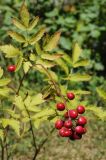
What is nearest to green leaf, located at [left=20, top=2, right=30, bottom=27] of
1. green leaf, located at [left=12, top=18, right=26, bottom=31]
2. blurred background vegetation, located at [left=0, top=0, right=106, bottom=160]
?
green leaf, located at [left=12, top=18, right=26, bottom=31]

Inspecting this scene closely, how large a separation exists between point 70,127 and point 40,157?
2.57 meters

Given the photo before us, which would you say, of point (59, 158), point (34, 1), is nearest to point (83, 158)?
point (59, 158)

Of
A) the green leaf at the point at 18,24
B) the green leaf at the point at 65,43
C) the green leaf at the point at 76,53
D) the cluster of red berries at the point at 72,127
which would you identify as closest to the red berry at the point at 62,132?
the cluster of red berries at the point at 72,127

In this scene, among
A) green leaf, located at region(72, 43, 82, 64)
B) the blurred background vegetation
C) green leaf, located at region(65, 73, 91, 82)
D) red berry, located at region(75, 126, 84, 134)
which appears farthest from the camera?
the blurred background vegetation

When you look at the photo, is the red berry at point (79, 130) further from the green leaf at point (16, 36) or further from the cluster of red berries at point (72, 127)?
the green leaf at point (16, 36)

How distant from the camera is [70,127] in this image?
7.16ft

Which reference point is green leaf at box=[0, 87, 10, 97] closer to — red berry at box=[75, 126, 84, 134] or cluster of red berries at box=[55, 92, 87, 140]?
cluster of red berries at box=[55, 92, 87, 140]

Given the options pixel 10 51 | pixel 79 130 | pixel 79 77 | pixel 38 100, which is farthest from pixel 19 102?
pixel 79 130

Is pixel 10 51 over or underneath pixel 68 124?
over

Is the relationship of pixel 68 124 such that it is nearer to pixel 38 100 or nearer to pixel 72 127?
pixel 72 127

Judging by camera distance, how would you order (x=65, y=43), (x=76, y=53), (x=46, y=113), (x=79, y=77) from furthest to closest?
(x=65, y=43) → (x=76, y=53) → (x=79, y=77) → (x=46, y=113)

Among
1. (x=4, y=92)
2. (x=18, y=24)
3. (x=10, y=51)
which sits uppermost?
(x=18, y=24)

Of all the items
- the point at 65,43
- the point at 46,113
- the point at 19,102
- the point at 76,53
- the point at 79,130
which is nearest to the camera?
the point at 79,130

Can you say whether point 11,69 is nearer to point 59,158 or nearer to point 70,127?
point 70,127
